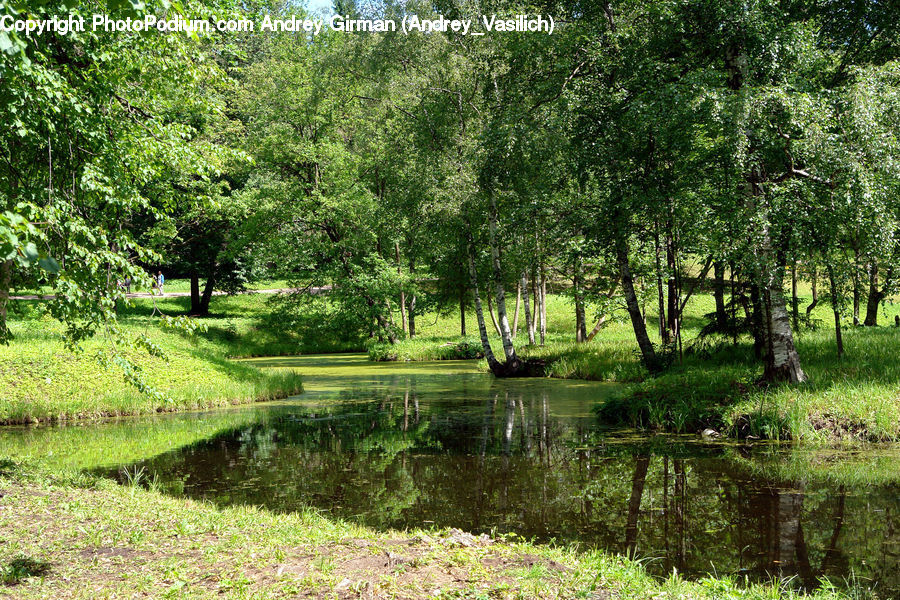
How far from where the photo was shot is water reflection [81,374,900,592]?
7484mm

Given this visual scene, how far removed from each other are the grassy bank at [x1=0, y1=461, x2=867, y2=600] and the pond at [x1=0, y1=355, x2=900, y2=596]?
1.09 metres

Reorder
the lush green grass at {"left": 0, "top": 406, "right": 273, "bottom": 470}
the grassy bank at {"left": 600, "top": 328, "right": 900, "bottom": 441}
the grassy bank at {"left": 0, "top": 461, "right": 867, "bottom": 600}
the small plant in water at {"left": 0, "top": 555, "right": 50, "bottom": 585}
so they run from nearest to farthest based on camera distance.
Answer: the grassy bank at {"left": 0, "top": 461, "right": 867, "bottom": 600} → the small plant in water at {"left": 0, "top": 555, "right": 50, "bottom": 585} → the grassy bank at {"left": 600, "top": 328, "right": 900, "bottom": 441} → the lush green grass at {"left": 0, "top": 406, "right": 273, "bottom": 470}

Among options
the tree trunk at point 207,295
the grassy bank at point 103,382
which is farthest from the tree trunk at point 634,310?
the tree trunk at point 207,295

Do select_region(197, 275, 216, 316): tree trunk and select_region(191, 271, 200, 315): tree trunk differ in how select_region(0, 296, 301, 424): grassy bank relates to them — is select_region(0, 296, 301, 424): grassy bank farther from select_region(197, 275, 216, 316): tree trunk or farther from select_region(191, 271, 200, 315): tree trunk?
select_region(191, 271, 200, 315): tree trunk

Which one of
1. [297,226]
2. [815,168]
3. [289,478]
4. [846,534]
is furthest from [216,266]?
[846,534]

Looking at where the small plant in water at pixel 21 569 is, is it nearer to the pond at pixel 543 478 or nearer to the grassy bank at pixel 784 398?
the pond at pixel 543 478

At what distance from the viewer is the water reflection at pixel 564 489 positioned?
24.6 ft

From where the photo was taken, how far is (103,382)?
18.3m

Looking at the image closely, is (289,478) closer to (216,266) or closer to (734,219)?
(734,219)

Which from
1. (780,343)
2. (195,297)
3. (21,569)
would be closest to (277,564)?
(21,569)

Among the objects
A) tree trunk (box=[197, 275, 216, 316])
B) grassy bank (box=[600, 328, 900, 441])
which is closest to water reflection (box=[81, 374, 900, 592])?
grassy bank (box=[600, 328, 900, 441])

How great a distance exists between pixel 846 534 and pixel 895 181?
24.3 feet

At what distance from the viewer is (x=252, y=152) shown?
37312 mm

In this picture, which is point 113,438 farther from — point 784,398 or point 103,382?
point 784,398
